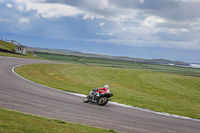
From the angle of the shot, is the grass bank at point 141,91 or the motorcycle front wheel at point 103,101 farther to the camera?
the grass bank at point 141,91

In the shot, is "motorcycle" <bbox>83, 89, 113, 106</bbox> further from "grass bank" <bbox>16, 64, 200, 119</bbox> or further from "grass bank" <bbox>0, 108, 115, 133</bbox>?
"grass bank" <bbox>0, 108, 115, 133</bbox>

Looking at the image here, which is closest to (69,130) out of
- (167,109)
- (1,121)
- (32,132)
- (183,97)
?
(32,132)

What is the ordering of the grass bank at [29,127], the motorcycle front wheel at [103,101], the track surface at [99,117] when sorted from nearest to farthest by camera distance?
the grass bank at [29,127] → the track surface at [99,117] → the motorcycle front wheel at [103,101]

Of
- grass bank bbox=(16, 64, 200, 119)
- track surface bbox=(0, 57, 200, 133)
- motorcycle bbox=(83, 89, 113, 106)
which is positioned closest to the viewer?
track surface bbox=(0, 57, 200, 133)

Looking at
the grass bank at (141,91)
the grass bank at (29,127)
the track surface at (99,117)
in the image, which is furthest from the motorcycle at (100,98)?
the grass bank at (29,127)

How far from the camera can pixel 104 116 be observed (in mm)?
14000

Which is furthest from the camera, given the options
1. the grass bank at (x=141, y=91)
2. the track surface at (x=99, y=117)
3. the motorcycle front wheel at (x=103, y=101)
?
the grass bank at (x=141, y=91)

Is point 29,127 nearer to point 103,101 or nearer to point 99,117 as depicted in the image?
point 99,117

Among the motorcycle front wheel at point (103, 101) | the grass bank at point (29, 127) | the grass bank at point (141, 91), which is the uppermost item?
the grass bank at point (29, 127)

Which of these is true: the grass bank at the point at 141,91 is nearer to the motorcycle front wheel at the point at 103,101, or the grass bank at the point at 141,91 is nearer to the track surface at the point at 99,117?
the motorcycle front wheel at the point at 103,101

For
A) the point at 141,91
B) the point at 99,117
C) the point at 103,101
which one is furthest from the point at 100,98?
the point at 141,91

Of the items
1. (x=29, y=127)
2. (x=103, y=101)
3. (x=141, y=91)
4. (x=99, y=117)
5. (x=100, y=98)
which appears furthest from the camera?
(x=141, y=91)

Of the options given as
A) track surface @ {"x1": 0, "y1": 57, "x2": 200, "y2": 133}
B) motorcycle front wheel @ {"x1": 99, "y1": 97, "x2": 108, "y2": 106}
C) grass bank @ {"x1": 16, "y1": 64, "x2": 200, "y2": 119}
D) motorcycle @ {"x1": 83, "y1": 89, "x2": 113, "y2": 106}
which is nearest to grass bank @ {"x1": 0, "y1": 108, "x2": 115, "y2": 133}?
track surface @ {"x1": 0, "y1": 57, "x2": 200, "y2": 133}

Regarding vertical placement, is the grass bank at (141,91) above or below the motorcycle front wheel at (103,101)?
below
